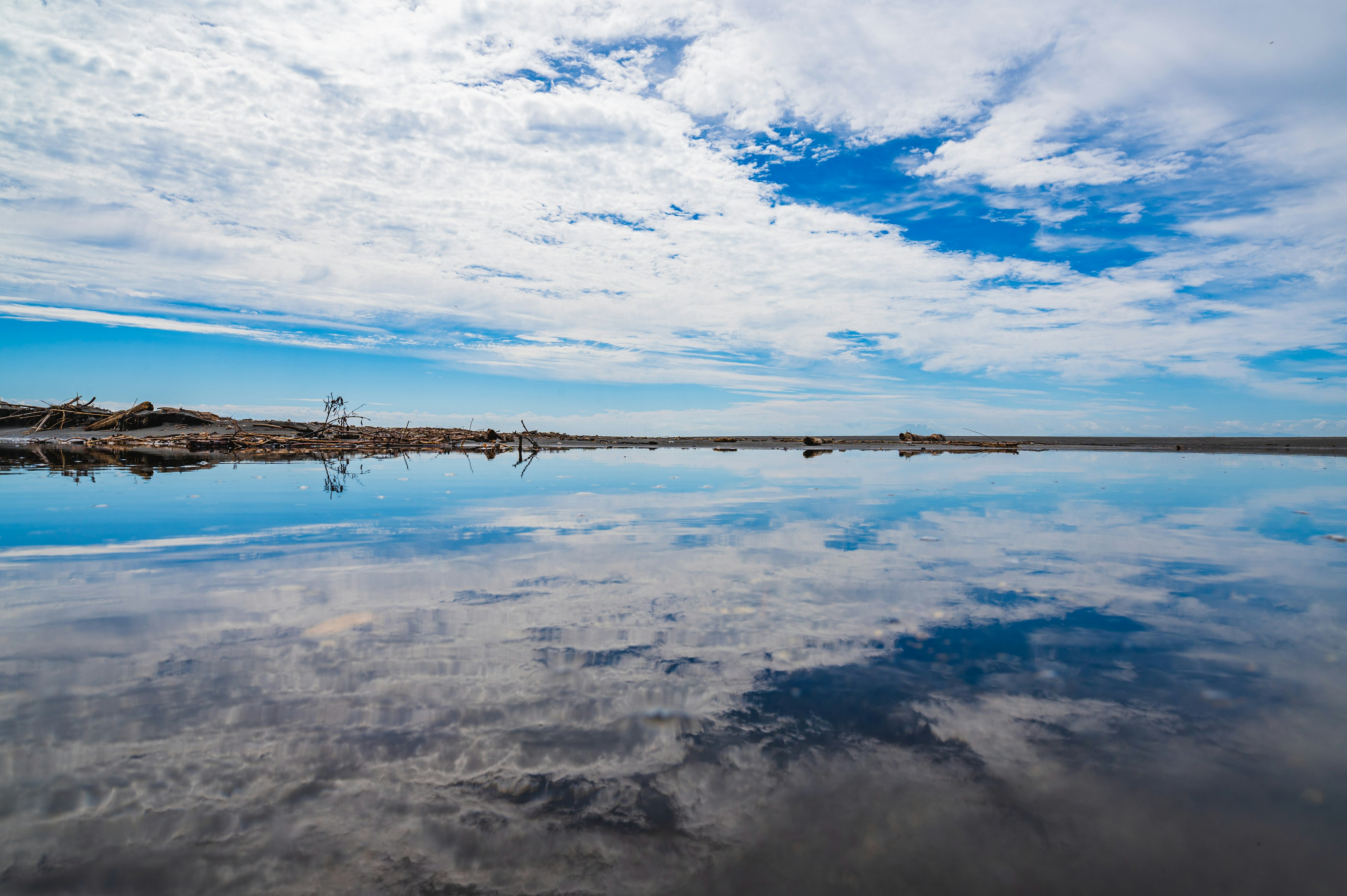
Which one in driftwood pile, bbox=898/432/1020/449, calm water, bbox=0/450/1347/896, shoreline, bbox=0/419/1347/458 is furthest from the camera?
driftwood pile, bbox=898/432/1020/449

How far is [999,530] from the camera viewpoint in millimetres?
8469

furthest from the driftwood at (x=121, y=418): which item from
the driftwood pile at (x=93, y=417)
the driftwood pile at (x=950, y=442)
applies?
the driftwood pile at (x=950, y=442)

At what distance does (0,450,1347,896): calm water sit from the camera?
219 cm

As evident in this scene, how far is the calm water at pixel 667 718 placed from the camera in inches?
86.4

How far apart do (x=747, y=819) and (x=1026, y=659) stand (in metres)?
2.46

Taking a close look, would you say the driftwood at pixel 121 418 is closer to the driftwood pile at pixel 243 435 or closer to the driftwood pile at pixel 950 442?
the driftwood pile at pixel 243 435

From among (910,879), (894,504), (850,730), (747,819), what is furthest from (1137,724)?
(894,504)

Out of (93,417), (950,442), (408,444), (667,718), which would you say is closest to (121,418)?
(93,417)

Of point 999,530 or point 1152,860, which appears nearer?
point 1152,860

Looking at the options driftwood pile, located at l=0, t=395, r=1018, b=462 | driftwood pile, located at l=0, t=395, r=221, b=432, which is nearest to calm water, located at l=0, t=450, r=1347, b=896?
driftwood pile, located at l=0, t=395, r=1018, b=462

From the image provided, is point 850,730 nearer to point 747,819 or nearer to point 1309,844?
point 747,819

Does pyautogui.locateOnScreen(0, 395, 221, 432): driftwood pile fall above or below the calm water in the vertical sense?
above

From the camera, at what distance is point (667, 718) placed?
3.15m

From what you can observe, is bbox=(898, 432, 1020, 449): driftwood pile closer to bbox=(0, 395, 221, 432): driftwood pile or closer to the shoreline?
the shoreline
